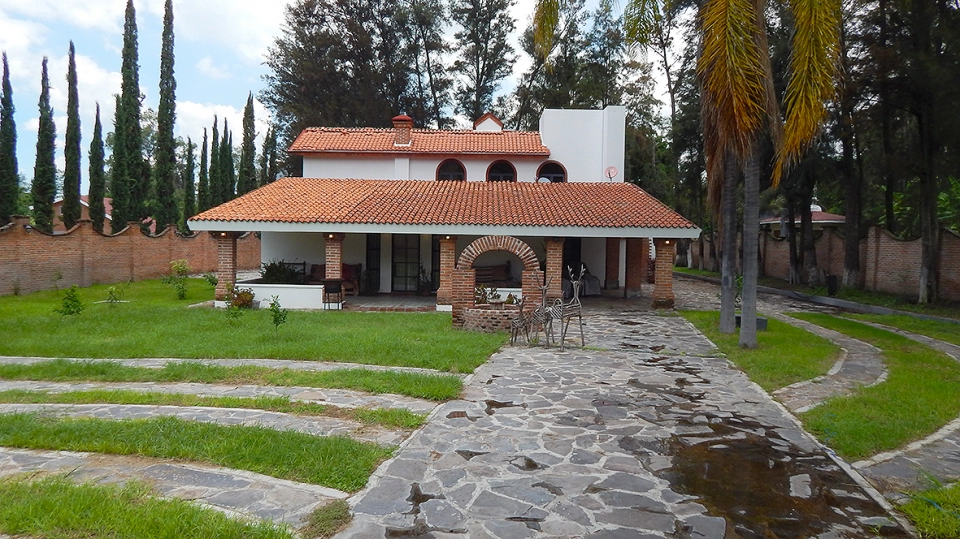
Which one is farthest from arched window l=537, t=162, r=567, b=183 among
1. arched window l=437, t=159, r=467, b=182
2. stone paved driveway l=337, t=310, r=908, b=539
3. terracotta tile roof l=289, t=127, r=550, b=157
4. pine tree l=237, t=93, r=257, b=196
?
pine tree l=237, t=93, r=257, b=196

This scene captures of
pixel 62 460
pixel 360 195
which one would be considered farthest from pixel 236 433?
pixel 360 195

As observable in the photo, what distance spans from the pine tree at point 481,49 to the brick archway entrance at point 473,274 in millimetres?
24119

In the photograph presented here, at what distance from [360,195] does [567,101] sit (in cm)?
1897

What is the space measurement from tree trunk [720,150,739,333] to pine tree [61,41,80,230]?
2619cm

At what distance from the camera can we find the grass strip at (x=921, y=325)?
39.1 feet

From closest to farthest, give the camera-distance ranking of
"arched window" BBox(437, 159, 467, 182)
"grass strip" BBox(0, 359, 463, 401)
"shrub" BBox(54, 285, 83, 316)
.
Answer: "grass strip" BBox(0, 359, 463, 401) < "shrub" BBox(54, 285, 83, 316) < "arched window" BBox(437, 159, 467, 182)

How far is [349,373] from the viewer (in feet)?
25.6

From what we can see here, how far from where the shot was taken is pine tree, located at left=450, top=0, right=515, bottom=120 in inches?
1377

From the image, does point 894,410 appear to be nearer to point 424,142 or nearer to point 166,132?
point 424,142

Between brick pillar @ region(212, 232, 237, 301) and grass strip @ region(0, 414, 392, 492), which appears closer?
grass strip @ region(0, 414, 392, 492)

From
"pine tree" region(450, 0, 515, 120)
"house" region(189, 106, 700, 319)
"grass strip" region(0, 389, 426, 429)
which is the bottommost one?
"grass strip" region(0, 389, 426, 429)

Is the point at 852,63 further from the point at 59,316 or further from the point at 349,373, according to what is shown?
the point at 59,316

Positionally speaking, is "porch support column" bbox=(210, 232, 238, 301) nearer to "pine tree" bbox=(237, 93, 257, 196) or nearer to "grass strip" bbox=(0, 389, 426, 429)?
"grass strip" bbox=(0, 389, 426, 429)

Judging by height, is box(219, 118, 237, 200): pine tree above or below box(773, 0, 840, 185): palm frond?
above
